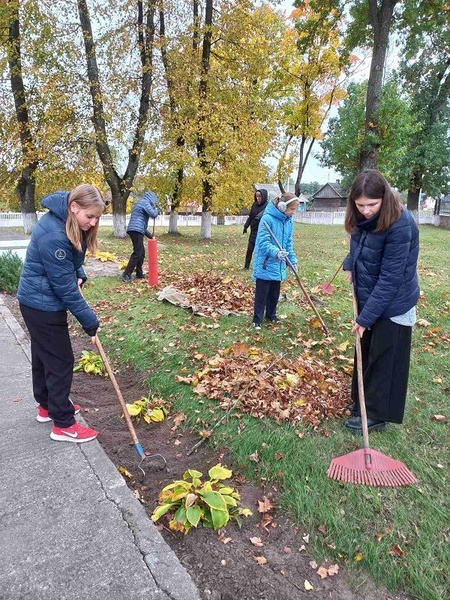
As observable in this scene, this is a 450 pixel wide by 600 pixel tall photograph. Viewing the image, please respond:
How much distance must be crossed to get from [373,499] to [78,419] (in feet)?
7.91

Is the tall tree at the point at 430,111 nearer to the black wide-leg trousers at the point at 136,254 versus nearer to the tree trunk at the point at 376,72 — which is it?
the tree trunk at the point at 376,72

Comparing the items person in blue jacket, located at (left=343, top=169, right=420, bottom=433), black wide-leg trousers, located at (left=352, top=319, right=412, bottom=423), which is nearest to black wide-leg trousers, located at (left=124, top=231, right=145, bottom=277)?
person in blue jacket, located at (left=343, top=169, right=420, bottom=433)

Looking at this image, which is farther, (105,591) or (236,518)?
(236,518)

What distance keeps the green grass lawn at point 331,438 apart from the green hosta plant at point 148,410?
0.45 feet

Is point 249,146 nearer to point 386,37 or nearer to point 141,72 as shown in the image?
point 141,72

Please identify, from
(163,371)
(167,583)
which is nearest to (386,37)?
(163,371)

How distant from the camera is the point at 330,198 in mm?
56594

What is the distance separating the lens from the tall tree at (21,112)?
13617 millimetres

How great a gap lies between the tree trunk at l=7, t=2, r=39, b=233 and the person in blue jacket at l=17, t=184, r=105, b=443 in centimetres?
1247

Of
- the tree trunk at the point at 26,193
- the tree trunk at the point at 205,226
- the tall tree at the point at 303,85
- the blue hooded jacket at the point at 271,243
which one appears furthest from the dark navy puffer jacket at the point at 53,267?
the tall tree at the point at 303,85

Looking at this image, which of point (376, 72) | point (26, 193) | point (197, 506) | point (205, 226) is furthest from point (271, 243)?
point (26, 193)

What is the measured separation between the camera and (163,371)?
15.1ft

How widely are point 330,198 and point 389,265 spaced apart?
56.7m

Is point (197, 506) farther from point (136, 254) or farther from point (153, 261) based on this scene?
point (136, 254)
